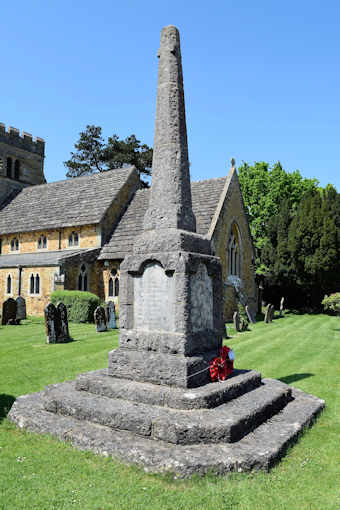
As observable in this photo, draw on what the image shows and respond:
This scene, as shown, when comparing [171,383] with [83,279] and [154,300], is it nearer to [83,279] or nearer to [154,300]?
[154,300]

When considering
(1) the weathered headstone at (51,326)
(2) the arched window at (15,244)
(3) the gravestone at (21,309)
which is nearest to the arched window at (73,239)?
Answer: (3) the gravestone at (21,309)

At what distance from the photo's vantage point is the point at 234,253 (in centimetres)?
2205

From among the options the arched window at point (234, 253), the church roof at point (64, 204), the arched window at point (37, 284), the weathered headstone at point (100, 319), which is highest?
the church roof at point (64, 204)

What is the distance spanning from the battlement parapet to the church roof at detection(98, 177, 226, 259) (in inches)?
565

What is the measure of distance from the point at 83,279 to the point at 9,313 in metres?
5.06

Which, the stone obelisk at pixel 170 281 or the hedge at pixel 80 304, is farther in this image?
the hedge at pixel 80 304

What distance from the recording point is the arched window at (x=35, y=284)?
2194 cm

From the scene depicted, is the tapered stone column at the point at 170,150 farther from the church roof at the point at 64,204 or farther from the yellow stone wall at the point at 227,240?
the church roof at the point at 64,204

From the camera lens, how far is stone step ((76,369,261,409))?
4.97m

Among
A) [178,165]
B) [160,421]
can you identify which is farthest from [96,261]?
[160,421]

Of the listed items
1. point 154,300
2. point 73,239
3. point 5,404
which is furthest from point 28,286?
point 154,300

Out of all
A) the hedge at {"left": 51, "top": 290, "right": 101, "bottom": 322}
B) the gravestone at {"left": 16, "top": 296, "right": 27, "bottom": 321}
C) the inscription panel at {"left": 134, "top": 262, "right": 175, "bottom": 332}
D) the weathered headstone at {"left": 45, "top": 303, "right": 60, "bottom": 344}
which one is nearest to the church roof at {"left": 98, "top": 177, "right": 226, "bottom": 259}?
the hedge at {"left": 51, "top": 290, "right": 101, "bottom": 322}

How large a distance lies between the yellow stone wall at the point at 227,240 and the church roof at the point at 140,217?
0.64 m

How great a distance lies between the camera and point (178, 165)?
6.10m
